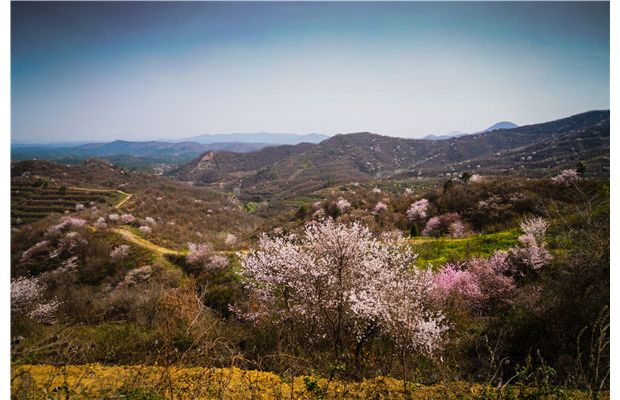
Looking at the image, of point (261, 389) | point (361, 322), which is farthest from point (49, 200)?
point (261, 389)

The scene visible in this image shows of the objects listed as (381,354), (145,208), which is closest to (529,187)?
(381,354)

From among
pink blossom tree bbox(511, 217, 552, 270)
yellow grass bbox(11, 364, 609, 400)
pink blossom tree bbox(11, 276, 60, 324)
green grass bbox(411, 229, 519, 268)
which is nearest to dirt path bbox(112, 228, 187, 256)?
pink blossom tree bbox(11, 276, 60, 324)

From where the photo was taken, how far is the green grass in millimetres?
15633

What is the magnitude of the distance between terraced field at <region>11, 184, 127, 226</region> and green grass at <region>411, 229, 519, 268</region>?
7220 cm

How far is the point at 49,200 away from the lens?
66.6m

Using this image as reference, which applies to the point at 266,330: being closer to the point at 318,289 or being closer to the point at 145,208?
the point at 318,289

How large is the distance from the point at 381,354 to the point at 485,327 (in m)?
3.70

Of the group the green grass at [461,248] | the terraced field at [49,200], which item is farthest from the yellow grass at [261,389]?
the terraced field at [49,200]

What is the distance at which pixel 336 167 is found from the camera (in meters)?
194

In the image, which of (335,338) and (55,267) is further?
(55,267)

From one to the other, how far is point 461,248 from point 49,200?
85.3 m

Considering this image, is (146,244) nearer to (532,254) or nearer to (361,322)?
(361,322)
